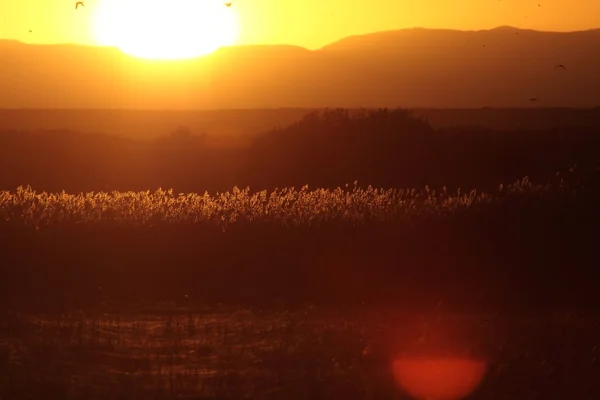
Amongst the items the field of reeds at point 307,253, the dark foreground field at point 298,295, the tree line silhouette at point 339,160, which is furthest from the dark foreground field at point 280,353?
the tree line silhouette at point 339,160

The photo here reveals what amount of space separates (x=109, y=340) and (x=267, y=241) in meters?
5.00

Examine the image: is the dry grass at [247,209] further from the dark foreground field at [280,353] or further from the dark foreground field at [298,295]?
the dark foreground field at [280,353]

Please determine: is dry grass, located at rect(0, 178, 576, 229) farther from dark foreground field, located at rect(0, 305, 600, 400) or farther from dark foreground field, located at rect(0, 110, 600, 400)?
dark foreground field, located at rect(0, 305, 600, 400)

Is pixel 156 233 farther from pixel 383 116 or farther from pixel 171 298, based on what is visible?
pixel 383 116

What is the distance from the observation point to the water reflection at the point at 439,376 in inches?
278

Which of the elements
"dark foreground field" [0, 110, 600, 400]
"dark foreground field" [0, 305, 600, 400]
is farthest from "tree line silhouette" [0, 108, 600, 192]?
"dark foreground field" [0, 305, 600, 400]

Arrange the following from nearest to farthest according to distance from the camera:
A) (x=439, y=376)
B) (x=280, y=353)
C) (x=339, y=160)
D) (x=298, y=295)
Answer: (x=439, y=376), (x=280, y=353), (x=298, y=295), (x=339, y=160)

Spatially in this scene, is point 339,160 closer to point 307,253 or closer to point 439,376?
point 307,253

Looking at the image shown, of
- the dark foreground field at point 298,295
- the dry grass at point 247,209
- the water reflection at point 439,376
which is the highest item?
the dry grass at point 247,209

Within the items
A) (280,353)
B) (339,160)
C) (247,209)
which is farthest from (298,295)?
(339,160)

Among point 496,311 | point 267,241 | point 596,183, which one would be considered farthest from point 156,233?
point 596,183

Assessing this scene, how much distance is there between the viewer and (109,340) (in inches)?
352

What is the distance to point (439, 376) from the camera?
760cm

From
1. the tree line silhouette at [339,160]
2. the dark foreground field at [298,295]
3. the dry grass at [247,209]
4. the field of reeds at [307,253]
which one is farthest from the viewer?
the tree line silhouette at [339,160]
